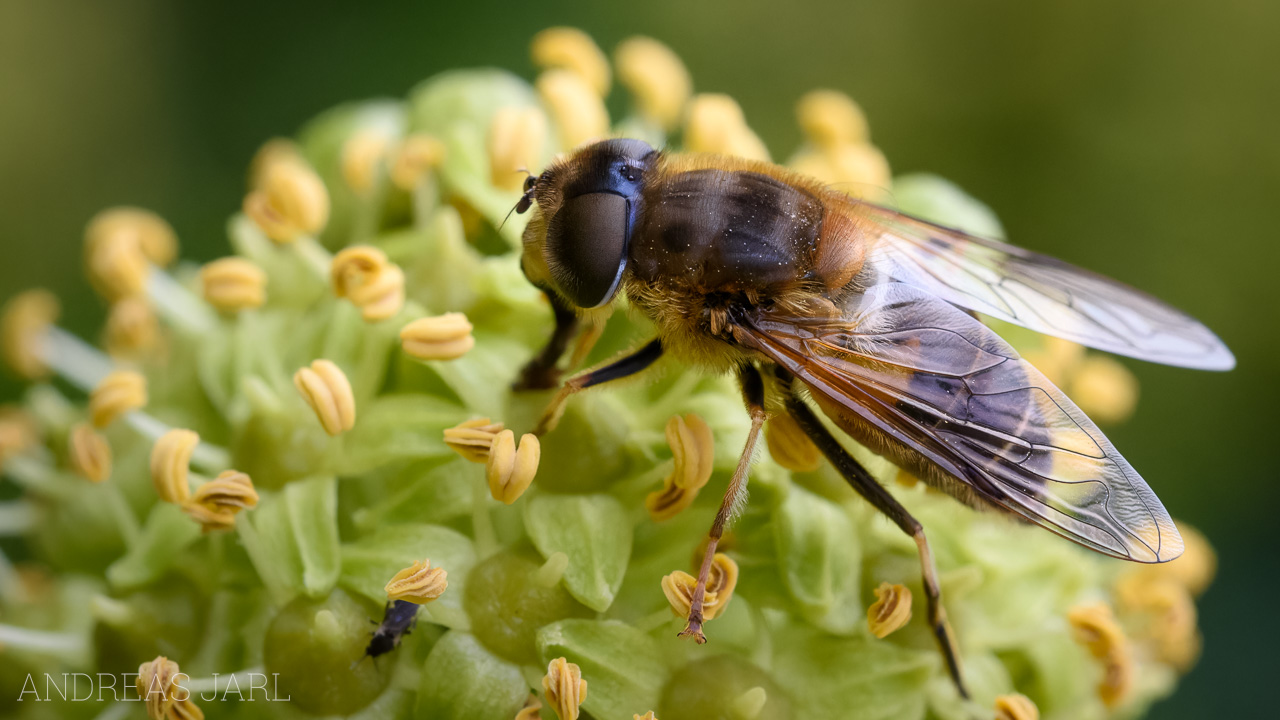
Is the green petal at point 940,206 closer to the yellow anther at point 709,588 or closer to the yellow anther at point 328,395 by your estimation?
the yellow anther at point 709,588

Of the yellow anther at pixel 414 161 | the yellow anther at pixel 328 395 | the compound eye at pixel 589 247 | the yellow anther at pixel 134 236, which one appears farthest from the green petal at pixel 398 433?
the yellow anther at pixel 134 236

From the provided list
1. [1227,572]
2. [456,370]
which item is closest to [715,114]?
[456,370]

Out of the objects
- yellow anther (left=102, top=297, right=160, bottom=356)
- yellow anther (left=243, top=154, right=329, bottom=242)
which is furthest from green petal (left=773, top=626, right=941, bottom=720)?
yellow anther (left=102, top=297, right=160, bottom=356)

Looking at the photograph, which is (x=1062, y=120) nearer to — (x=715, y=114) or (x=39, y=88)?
(x=715, y=114)

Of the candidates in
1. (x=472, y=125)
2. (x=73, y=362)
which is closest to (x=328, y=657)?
(x=472, y=125)

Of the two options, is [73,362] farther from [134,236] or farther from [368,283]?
[368,283]

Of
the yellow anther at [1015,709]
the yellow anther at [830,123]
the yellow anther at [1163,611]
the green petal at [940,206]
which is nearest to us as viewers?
the yellow anther at [1015,709]
